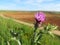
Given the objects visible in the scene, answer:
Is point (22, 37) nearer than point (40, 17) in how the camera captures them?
No

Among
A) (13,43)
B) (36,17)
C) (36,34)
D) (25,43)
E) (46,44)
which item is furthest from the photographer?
(46,44)

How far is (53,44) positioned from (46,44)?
378 mm

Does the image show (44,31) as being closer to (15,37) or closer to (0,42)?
(15,37)

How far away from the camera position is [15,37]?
3428mm

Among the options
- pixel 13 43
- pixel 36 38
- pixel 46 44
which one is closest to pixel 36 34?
pixel 36 38

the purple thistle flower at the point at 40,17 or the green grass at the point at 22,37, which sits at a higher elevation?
the purple thistle flower at the point at 40,17

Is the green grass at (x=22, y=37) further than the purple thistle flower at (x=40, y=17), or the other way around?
the green grass at (x=22, y=37)

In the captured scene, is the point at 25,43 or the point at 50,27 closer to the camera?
the point at 50,27

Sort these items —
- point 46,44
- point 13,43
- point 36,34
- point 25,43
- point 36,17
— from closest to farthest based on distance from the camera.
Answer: point 36,17 < point 36,34 < point 13,43 < point 25,43 < point 46,44

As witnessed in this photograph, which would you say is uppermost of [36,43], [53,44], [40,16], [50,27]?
[40,16]

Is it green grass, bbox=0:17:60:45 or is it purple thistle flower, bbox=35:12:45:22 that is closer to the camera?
purple thistle flower, bbox=35:12:45:22

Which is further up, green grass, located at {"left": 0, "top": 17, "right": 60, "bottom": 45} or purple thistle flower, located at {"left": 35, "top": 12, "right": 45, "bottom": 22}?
purple thistle flower, located at {"left": 35, "top": 12, "right": 45, "bottom": 22}

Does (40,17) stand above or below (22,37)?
above

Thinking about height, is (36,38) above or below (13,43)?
above
